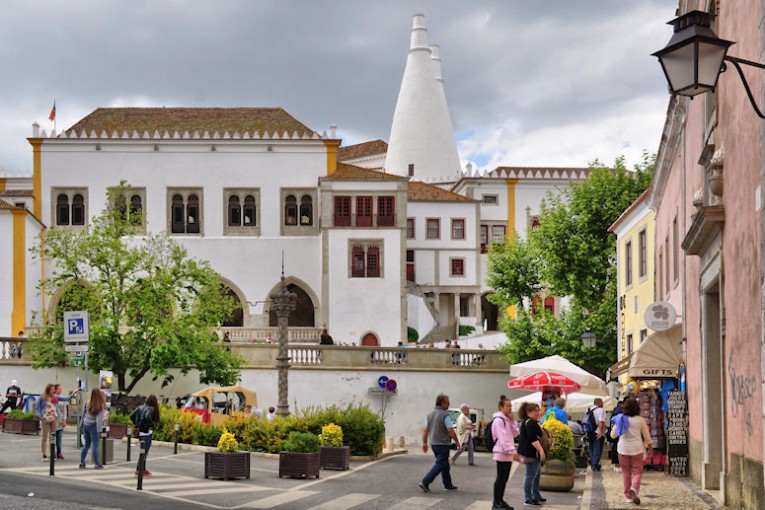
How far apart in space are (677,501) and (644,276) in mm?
16862

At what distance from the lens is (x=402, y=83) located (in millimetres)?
95500

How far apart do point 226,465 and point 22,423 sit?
39.6ft

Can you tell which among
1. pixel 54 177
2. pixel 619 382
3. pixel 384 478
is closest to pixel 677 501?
pixel 384 478

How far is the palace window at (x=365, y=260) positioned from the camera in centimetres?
6681

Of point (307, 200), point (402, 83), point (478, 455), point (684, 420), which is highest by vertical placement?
point (402, 83)

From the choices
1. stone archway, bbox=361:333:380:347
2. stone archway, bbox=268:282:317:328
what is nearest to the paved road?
stone archway, bbox=361:333:380:347

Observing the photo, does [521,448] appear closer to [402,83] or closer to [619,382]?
[619,382]

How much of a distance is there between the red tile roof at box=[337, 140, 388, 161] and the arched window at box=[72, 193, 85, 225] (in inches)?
1300

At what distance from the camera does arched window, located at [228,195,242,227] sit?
68.4 meters

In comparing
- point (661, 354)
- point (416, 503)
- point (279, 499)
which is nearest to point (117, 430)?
point (279, 499)

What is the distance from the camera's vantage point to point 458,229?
7744 cm

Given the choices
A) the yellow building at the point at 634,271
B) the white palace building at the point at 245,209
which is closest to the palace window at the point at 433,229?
the white palace building at the point at 245,209

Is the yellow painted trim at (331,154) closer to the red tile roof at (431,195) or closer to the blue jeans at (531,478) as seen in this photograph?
the red tile roof at (431,195)

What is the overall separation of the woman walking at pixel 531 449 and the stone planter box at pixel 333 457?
6.66 meters
